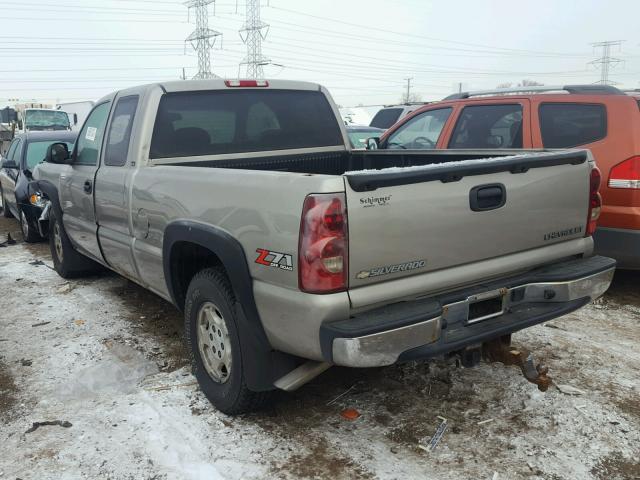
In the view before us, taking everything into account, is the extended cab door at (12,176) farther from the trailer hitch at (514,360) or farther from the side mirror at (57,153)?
the trailer hitch at (514,360)

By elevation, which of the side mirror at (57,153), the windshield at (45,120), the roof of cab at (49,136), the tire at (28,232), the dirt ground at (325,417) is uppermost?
the windshield at (45,120)

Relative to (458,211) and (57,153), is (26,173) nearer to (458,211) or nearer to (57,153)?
(57,153)

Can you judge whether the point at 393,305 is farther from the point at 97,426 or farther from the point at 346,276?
the point at 97,426

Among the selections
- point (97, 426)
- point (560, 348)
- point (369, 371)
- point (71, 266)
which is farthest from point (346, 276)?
point (71, 266)

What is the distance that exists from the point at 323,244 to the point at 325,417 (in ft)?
4.27

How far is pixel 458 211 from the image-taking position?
9.18 feet

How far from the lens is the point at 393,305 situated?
Answer: 268 cm

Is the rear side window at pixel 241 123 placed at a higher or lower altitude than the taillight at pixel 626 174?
higher

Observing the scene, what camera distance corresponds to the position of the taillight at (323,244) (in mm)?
2469

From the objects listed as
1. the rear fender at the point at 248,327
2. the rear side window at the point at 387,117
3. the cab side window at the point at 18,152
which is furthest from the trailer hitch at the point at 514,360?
the rear side window at the point at 387,117

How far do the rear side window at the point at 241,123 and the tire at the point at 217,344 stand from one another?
1.22 metres

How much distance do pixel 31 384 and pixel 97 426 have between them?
0.85 m

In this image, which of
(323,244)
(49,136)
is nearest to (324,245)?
(323,244)

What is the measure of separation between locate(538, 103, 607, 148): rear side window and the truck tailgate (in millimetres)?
2095
